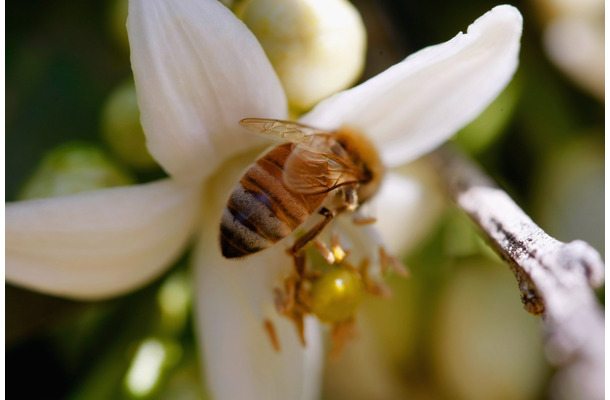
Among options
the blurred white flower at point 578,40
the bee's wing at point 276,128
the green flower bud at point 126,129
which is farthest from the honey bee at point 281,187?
the blurred white flower at point 578,40

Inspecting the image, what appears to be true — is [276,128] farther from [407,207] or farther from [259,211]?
[407,207]

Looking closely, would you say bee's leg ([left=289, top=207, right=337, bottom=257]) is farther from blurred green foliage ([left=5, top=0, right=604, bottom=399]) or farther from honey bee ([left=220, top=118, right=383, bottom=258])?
blurred green foliage ([left=5, top=0, right=604, bottom=399])

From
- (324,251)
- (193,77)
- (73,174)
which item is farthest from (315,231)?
(73,174)

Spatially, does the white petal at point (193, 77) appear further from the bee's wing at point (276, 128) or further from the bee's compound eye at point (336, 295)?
the bee's compound eye at point (336, 295)

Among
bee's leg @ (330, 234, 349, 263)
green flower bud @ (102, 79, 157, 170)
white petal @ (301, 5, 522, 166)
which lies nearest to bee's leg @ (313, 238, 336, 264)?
bee's leg @ (330, 234, 349, 263)

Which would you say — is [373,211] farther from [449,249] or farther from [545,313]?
[545,313]

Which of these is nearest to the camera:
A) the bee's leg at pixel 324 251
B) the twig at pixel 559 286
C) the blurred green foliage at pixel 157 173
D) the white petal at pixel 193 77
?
the twig at pixel 559 286
